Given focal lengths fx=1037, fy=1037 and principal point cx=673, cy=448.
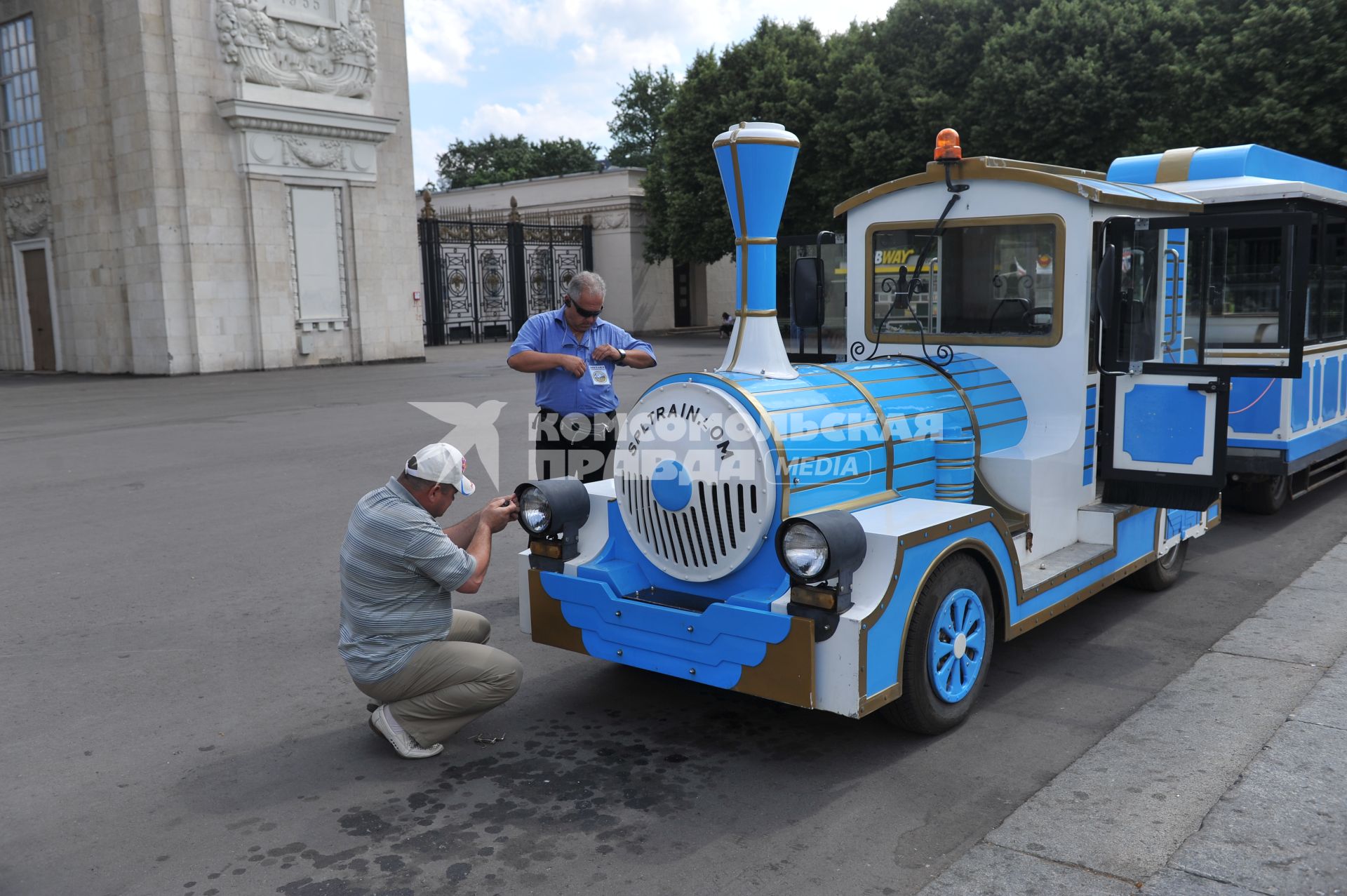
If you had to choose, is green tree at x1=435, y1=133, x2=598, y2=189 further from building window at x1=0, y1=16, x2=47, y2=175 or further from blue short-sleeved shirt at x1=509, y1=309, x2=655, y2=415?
blue short-sleeved shirt at x1=509, y1=309, x2=655, y2=415

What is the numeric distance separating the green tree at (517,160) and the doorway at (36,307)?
45.3 metres

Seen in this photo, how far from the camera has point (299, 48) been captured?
22.8 meters

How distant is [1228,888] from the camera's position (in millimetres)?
3096

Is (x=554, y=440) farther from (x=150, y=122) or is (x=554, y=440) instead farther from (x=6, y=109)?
(x=6, y=109)

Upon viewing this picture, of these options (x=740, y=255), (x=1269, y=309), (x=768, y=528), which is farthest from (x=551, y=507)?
(x=1269, y=309)

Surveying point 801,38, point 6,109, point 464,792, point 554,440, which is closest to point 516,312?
point 801,38

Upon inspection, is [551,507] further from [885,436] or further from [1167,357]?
[1167,357]

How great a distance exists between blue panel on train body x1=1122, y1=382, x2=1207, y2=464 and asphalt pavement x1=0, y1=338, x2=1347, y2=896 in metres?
1.00

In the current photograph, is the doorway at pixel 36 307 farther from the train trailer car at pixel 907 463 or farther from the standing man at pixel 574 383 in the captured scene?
the train trailer car at pixel 907 463

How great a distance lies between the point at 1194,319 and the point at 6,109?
27.6 m

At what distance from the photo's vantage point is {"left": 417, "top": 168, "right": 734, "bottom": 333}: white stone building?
130ft

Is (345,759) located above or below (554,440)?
below

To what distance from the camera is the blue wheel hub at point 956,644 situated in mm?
4164

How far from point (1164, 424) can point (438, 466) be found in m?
3.79
